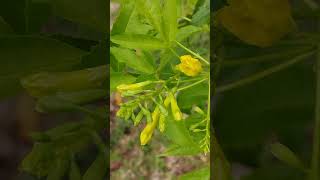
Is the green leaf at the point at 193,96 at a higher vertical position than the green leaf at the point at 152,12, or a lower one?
lower

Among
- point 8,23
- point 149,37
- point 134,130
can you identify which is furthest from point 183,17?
point 134,130

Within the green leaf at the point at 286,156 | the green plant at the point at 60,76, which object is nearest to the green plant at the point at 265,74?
the green leaf at the point at 286,156

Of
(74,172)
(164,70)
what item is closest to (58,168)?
(74,172)

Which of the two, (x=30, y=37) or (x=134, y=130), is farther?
(x=134, y=130)

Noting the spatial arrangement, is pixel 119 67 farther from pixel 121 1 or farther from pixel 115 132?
pixel 115 132

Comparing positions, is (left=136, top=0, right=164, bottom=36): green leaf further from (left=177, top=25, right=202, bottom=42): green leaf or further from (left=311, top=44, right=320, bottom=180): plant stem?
(left=311, top=44, right=320, bottom=180): plant stem

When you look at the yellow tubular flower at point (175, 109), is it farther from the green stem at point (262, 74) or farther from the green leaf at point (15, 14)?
the green leaf at point (15, 14)

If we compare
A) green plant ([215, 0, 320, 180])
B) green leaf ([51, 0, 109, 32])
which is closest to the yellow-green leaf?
green plant ([215, 0, 320, 180])
